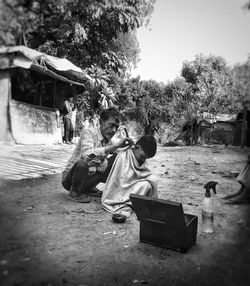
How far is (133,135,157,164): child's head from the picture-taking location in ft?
11.7

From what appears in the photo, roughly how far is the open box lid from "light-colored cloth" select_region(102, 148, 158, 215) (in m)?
0.89

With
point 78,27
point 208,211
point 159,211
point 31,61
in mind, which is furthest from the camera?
point 208,211

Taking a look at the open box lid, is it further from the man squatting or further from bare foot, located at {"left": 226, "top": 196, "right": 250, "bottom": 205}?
bare foot, located at {"left": 226, "top": 196, "right": 250, "bottom": 205}

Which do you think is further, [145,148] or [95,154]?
[95,154]

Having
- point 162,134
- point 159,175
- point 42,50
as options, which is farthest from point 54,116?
point 162,134

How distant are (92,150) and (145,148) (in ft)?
2.32

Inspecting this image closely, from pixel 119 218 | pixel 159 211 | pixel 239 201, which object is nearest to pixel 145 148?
pixel 119 218

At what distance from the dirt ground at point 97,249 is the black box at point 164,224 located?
8 cm

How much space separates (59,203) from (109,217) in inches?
33.7

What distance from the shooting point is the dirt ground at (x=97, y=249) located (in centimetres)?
208

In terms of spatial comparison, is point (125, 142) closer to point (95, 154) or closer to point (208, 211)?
point (95, 154)

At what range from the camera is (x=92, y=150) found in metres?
3.74

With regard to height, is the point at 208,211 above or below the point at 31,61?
below

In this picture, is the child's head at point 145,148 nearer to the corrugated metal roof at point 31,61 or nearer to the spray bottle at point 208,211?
the spray bottle at point 208,211
